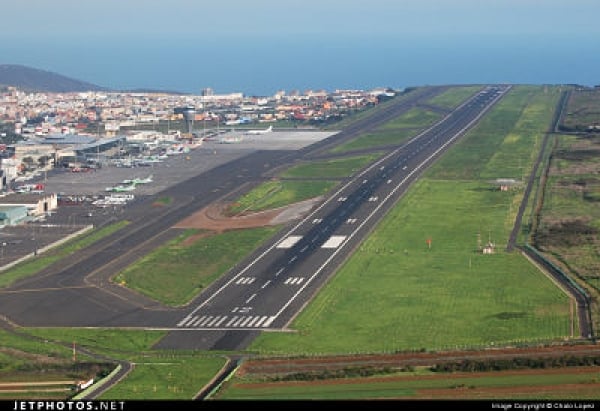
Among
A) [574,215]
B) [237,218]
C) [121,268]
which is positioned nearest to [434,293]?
[121,268]

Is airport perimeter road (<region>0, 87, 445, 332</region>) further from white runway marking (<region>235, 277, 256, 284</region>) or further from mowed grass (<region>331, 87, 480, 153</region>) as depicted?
mowed grass (<region>331, 87, 480, 153</region>)

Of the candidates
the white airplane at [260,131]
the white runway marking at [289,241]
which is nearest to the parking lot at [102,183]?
the white airplane at [260,131]

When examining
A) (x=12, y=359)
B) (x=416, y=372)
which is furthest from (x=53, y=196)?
(x=416, y=372)

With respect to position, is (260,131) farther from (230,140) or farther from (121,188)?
(121,188)

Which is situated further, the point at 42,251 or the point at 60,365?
the point at 42,251

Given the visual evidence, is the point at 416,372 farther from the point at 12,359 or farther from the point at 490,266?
the point at 490,266
